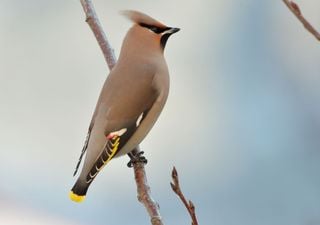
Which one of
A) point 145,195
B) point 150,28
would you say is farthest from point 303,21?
point 150,28

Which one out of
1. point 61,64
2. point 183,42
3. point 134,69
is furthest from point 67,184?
point 134,69

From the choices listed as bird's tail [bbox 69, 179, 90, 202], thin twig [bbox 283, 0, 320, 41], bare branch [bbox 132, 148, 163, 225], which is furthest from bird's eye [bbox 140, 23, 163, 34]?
thin twig [bbox 283, 0, 320, 41]

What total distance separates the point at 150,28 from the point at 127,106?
313mm

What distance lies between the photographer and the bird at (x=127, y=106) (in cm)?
270

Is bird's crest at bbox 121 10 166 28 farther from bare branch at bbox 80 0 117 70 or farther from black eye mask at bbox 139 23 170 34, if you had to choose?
bare branch at bbox 80 0 117 70

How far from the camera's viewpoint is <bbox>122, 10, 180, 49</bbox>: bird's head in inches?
111

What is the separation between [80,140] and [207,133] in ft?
2.79

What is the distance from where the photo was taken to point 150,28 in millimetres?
2877

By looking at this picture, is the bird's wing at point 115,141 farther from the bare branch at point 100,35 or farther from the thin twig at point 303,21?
the thin twig at point 303,21

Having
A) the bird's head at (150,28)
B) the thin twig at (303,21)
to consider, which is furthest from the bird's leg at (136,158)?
the thin twig at (303,21)

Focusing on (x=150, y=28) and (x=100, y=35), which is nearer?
(x=150, y=28)

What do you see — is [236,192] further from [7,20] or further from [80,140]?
[7,20]

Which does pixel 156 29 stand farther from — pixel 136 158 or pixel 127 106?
pixel 136 158

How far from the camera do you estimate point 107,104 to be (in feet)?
9.05
